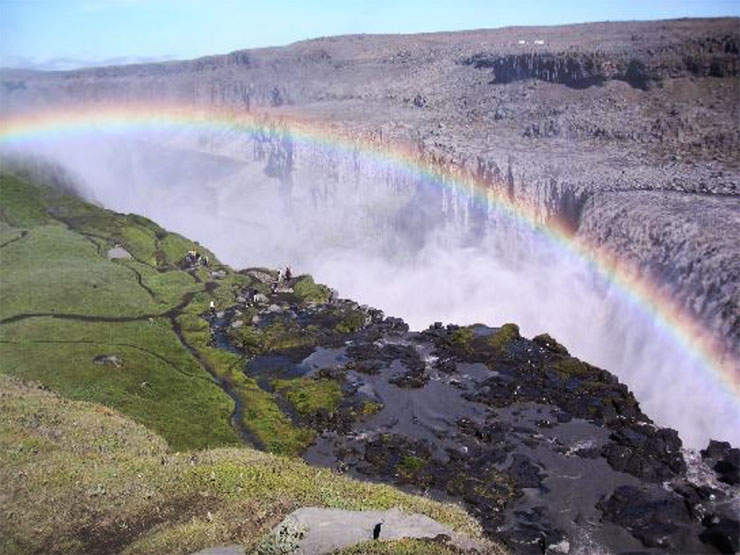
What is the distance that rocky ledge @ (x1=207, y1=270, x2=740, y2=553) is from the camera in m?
52.6

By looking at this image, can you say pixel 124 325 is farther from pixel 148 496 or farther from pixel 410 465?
pixel 148 496

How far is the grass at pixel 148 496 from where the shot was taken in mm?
29891

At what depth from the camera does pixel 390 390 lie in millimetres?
78938

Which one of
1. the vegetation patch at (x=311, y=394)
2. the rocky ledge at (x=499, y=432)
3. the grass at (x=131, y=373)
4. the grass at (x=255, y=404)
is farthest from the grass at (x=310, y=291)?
the vegetation patch at (x=311, y=394)

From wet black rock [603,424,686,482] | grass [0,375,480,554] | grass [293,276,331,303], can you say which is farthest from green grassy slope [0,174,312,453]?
wet black rock [603,424,686,482]

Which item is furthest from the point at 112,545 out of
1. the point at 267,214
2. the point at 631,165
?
the point at 267,214

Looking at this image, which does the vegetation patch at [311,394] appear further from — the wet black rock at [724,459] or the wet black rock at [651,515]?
the wet black rock at [724,459]

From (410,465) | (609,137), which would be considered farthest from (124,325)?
(609,137)

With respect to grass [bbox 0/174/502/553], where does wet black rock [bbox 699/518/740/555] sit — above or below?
below

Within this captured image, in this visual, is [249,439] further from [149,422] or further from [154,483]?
[154,483]

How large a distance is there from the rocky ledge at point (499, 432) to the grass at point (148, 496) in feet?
60.4

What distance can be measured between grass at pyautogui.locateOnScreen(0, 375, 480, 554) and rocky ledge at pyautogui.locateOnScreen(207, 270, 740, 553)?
18.4 m

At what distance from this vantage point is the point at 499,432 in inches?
2662

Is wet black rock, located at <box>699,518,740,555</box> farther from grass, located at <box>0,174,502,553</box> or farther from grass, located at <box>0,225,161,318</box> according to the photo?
grass, located at <box>0,225,161,318</box>
